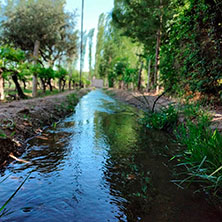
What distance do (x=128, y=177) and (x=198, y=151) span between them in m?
0.80

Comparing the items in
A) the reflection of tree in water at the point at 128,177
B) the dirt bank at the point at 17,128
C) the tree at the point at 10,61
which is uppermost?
the tree at the point at 10,61

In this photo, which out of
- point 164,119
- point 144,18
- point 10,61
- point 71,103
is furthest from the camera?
point 144,18

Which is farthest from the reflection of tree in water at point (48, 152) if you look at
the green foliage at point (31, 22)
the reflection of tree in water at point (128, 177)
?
the green foliage at point (31, 22)

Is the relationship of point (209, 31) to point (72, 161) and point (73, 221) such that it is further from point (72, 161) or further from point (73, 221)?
point (73, 221)

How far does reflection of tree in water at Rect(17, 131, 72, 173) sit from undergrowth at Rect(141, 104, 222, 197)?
1496mm

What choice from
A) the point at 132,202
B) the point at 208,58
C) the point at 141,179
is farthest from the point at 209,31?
the point at 132,202

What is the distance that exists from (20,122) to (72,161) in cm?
149

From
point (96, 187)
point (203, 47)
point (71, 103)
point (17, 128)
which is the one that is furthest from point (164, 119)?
point (71, 103)

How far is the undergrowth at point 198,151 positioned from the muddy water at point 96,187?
206 mm

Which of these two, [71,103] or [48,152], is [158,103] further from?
[71,103]

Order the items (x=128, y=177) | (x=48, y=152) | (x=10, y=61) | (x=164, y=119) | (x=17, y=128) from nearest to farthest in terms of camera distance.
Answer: (x=128, y=177), (x=48, y=152), (x=17, y=128), (x=164, y=119), (x=10, y=61)

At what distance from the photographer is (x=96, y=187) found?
6.12 ft

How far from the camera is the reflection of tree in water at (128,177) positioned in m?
1.58

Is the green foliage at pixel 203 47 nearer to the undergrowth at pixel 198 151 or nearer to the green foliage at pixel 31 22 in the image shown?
the undergrowth at pixel 198 151
